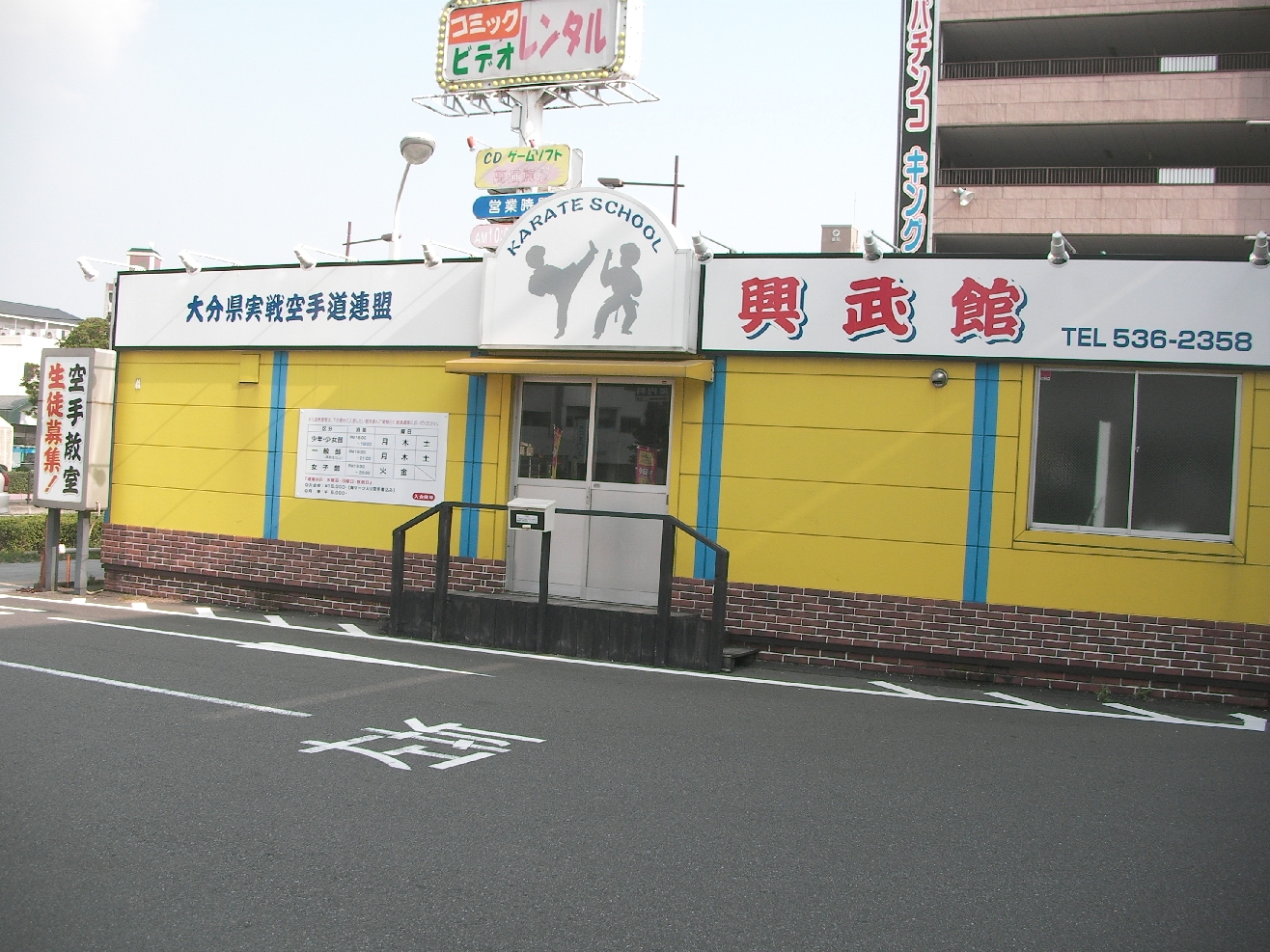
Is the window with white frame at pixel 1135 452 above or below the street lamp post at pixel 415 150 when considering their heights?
below

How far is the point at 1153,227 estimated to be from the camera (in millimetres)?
33438

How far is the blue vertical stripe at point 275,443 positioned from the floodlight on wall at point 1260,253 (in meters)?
10.0

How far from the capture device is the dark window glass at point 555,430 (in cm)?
1265

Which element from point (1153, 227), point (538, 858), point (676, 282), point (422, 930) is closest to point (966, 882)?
point (538, 858)

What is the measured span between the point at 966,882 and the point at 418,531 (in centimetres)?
872

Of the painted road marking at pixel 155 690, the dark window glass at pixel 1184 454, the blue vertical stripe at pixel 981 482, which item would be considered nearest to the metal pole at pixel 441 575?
the painted road marking at pixel 155 690

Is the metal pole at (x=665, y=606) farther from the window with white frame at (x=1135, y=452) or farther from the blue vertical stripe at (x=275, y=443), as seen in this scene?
the blue vertical stripe at (x=275, y=443)

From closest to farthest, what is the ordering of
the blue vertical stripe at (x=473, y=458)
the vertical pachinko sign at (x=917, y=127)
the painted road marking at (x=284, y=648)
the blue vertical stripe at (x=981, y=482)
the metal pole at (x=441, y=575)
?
the painted road marking at (x=284, y=648) → the blue vertical stripe at (x=981, y=482) → the metal pole at (x=441, y=575) → the blue vertical stripe at (x=473, y=458) → the vertical pachinko sign at (x=917, y=127)

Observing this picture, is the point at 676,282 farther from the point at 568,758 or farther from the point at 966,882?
the point at 966,882

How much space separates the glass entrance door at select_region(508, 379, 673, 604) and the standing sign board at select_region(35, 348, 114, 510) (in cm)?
555

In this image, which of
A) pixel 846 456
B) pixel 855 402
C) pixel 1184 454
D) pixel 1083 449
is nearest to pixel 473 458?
pixel 846 456

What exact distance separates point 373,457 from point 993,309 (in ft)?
22.1

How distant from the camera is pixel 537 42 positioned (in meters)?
21.9

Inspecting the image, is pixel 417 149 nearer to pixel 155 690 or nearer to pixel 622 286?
pixel 622 286
